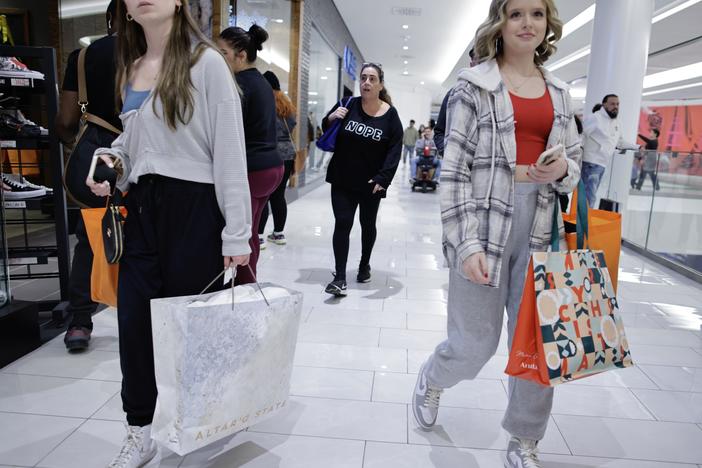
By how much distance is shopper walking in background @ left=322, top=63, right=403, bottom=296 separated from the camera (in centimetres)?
384

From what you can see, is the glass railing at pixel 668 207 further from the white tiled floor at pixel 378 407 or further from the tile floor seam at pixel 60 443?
the tile floor seam at pixel 60 443

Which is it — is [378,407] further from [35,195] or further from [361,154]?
[35,195]

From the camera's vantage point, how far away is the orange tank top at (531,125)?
1649 millimetres

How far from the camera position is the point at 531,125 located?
5.43 feet

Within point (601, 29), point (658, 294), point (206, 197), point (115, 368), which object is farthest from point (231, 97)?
point (601, 29)

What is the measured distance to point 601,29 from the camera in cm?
699

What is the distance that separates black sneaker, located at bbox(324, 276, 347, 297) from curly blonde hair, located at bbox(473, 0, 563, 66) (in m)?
2.33

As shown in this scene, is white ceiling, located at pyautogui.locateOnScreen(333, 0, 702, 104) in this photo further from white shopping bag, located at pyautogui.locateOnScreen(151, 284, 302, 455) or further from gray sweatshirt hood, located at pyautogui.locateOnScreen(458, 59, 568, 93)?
white shopping bag, located at pyautogui.locateOnScreen(151, 284, 302, 455)

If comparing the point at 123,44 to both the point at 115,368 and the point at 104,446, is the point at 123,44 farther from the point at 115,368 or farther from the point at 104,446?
the point at 115,368

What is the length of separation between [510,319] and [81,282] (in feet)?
6.74

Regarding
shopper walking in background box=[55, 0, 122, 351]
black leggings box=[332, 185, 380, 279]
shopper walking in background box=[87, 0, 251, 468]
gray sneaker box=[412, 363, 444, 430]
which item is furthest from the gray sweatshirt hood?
black leggings box=[332, 185, 380, 279]

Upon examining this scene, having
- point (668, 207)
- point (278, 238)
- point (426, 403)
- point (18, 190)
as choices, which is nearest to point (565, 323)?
point (426, 403)

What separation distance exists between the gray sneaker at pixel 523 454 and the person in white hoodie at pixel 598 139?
15.0ft

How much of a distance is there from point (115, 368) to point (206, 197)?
1387mm
